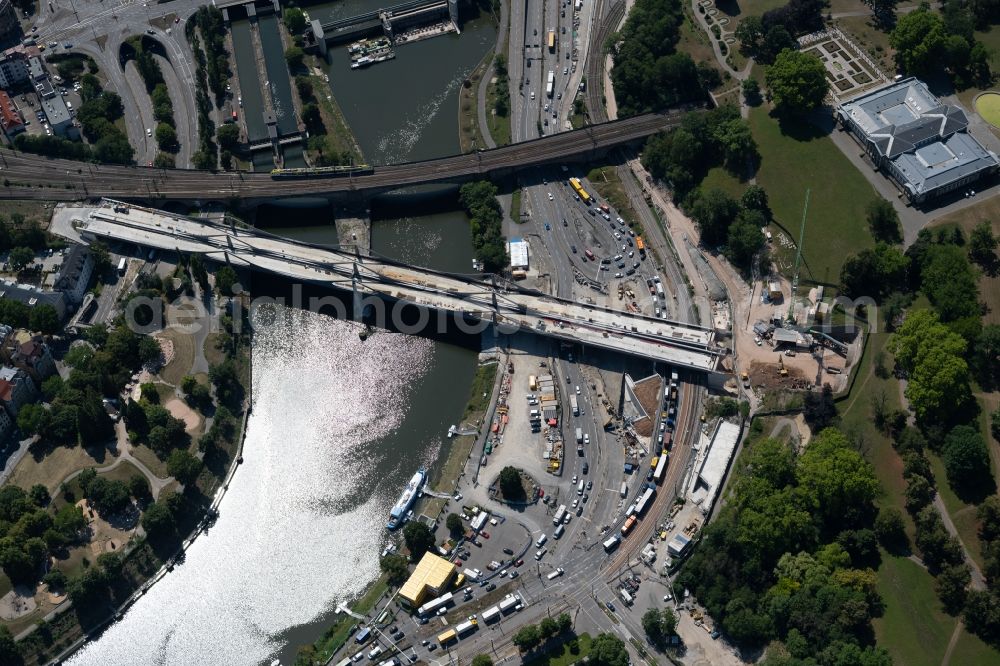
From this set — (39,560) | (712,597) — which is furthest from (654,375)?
(39,560)

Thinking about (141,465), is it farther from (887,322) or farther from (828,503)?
(887,322)

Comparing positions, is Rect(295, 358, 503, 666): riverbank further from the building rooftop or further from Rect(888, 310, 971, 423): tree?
Rect(888, 310, 971, 423): tree

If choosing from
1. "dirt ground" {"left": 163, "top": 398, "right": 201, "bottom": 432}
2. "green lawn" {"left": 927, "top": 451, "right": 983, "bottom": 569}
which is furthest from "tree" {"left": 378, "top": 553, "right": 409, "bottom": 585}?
"green lawn" {"left": 927, "top": 451, "right": 983, "bottom": 569}

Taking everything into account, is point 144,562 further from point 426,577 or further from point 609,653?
point 609,653

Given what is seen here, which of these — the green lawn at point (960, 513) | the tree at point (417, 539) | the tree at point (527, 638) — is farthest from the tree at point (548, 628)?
the green lawn at point (960, 513)

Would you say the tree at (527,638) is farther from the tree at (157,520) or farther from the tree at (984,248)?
the tree at (984,248)

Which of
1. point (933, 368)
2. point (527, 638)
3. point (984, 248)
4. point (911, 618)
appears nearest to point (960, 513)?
point (911, 618)
